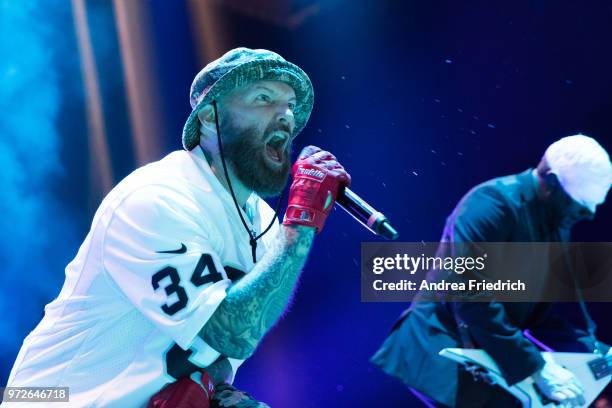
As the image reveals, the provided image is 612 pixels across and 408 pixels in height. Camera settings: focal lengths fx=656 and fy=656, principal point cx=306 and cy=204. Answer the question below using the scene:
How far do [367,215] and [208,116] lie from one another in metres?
0.60

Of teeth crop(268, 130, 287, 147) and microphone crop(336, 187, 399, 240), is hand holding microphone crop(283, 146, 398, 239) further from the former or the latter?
teeth crop(268, 130, 287, 147)

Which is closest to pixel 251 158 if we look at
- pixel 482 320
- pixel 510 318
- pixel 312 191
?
pixel 312 191

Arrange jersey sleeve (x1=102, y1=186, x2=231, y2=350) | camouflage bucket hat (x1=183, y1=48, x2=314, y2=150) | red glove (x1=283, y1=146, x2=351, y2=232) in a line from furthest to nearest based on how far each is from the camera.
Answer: camouflage bucket hat (x1=183, y1=48, x2=314, y2=150)
red glove (x1=283, y1=146, x2=351, y2=232)
jersey sleeve (x1=102, y1=186, x2=231, y2=350)

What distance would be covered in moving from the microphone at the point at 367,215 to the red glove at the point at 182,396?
0.57 meters

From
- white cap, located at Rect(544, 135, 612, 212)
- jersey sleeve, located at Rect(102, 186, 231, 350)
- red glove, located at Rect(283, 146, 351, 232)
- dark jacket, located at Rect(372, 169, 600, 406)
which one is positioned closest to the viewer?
jersey sleeve, located at Rect(102, 186, 231, 350)

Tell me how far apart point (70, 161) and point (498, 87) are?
237 centimetres

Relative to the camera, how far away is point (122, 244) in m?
1.52

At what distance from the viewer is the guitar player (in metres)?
2.59

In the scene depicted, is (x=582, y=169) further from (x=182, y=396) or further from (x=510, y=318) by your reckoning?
(x=182, y=396)

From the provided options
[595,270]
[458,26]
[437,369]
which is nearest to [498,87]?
[458,26]

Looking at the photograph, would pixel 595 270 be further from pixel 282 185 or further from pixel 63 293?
pixel 63 293

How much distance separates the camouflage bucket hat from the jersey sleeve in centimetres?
42

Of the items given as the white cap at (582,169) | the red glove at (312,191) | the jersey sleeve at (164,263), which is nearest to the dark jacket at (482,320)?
the white cap at (582,169)

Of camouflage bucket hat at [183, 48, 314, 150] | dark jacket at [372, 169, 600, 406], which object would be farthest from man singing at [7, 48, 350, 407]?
dark jacket at [372, 169, 600, 406]
